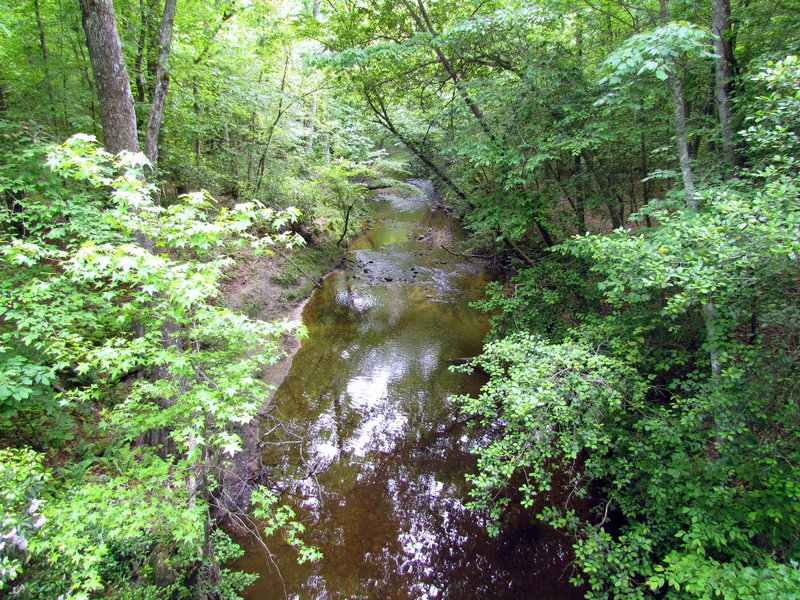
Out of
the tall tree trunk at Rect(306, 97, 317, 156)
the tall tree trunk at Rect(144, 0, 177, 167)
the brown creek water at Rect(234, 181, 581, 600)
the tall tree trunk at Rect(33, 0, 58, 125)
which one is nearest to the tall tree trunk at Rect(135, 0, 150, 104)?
the tall tree trunk at Rect(144, 0, 177, 167)

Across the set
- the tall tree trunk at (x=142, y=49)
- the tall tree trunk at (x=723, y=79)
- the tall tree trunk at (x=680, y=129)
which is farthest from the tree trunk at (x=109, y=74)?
the tall tree trunk at (x=723, y=79)

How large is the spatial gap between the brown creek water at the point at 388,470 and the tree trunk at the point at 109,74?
4909mm

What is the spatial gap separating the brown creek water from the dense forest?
0.51 meters

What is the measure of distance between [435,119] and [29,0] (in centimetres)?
791

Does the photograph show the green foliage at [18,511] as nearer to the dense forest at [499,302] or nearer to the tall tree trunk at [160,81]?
the dense forest at [499,302]

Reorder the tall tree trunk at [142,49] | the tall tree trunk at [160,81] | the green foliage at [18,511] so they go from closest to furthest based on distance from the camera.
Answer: the green foliage at [18,511]
the tall tree trunk at [160,81]
the tall tree trunk at [142,49]

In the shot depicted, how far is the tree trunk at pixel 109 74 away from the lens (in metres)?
4.65

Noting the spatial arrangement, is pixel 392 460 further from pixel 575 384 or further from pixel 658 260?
pixel 658 260

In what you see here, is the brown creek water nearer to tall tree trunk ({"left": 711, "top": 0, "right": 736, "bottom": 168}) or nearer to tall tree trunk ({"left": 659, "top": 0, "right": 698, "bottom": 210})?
tall tree trunk ({"left": 659, "top": 0, "right": 698, "bottom": 210})

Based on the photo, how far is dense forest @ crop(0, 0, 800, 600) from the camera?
9.25 ft

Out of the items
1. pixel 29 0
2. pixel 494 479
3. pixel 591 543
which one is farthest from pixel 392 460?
pixel 29 0

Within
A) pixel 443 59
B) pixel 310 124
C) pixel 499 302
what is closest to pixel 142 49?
pixel 443 59

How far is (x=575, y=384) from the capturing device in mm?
3824

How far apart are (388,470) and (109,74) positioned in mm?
7391
